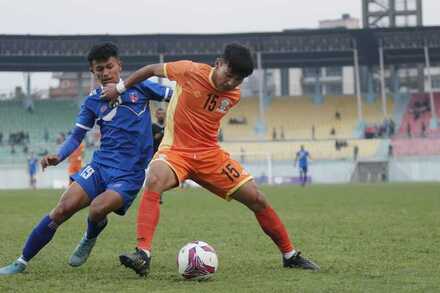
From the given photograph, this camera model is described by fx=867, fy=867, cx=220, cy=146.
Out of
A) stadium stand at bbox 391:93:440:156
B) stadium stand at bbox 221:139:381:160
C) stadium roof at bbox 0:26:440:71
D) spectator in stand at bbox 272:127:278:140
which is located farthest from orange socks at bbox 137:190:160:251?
stadium roof at bbox 0:26:440:71

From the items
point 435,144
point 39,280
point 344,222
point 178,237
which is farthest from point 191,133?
point 435,144

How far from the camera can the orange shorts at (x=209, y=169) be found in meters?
7.86

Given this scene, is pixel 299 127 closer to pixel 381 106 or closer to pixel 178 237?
pixel 381 106

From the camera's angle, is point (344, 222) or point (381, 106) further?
point (381, 106)

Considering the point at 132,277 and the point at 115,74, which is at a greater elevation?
the point at 115,74

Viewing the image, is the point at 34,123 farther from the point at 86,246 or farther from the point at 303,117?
the point at 86,246

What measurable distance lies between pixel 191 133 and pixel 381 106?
53700mm

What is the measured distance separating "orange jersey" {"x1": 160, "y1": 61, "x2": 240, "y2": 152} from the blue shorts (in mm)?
427

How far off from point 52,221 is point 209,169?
1523mm

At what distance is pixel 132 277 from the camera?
25.0 feet

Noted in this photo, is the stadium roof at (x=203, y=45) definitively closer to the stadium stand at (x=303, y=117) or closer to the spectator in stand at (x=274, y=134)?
the stadium stand at (x=303, y=117)

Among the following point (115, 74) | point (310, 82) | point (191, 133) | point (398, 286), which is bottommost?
point (398, 286)

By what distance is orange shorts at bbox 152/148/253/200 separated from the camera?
786 cm

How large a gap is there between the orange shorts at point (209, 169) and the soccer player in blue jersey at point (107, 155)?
307 millimetres
